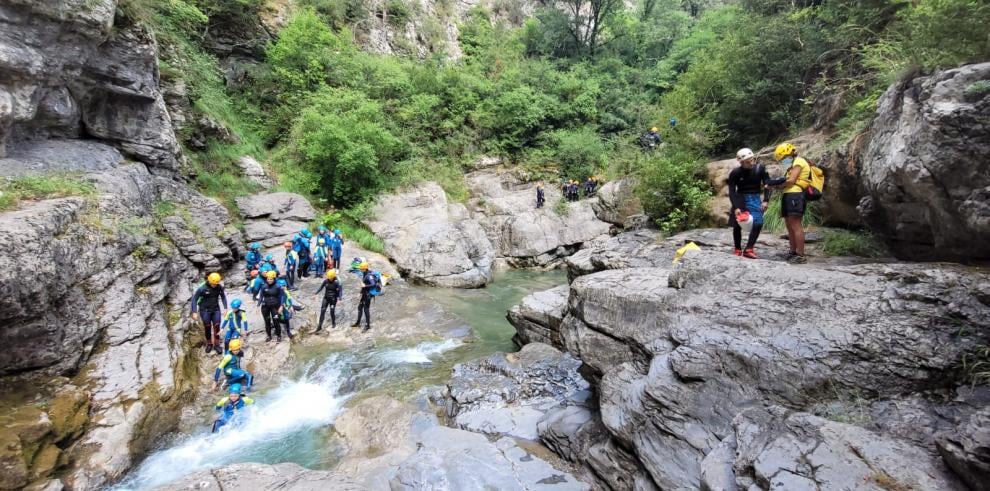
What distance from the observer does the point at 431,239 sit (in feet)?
55.5

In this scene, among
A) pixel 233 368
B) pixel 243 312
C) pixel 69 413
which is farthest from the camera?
pixel 243 312

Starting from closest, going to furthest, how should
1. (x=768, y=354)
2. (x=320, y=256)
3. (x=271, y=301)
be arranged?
(x=768, y=354)
(x=271, y=301)
(x=320, y=256)

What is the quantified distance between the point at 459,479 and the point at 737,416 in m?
3.17

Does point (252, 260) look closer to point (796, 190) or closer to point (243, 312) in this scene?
point (243, 312)

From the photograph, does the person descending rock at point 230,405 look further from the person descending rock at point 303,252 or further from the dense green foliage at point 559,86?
the dense green foliage at point 559,86

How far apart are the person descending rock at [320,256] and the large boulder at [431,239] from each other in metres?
2.99

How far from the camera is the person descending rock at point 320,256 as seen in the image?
13.8 metres

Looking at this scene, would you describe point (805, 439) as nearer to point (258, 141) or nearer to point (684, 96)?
point (684, 96)

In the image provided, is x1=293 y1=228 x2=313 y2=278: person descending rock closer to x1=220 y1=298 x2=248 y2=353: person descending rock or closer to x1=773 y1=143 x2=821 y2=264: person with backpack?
x1=220 y1=298 x2=248 y2=353: person descending rock

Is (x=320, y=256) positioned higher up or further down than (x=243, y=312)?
higher up

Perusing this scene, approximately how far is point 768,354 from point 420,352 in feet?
25.0

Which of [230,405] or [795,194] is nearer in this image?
[795,194]

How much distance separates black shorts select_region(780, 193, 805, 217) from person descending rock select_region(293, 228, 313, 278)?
12534 mm

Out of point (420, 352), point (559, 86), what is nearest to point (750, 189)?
point (420, 352)
